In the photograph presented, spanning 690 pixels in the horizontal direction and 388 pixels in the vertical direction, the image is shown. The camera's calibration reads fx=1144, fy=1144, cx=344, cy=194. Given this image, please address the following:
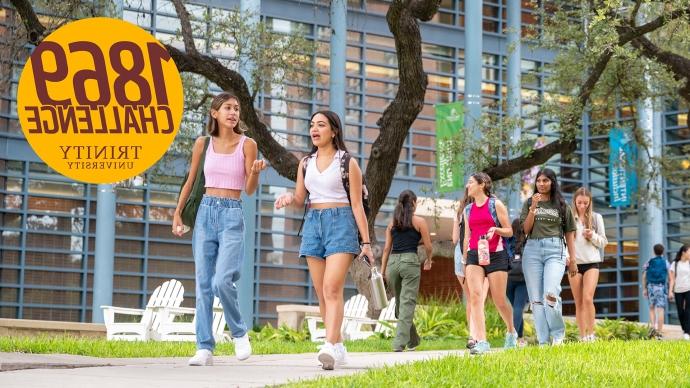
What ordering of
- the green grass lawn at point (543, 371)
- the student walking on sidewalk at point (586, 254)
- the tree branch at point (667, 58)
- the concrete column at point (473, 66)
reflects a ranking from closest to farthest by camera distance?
the green grass lawn at point (543, 371), the student walking on sidewalk at point (586, 254), the tree branch at point (667, 58), the concrete column at point (473, 66)

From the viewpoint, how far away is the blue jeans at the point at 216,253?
27.0ft

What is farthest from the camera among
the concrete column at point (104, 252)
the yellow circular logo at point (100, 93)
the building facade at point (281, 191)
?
the building facade at point (281, 191)

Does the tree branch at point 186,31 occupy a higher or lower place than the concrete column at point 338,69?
lower

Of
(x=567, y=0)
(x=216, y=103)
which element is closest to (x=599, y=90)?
(x=567, y=0)

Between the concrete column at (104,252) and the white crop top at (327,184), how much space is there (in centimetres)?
1567

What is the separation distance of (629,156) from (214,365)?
16.8 m

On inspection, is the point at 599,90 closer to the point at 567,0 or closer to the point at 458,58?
the point at 567,0

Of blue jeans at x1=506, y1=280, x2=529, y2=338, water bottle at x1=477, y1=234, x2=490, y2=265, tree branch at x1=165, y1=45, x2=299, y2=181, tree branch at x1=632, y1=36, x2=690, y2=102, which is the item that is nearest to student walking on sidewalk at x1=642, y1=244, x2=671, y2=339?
tree branch at x1=632, y1=36, x2=690, y2=102

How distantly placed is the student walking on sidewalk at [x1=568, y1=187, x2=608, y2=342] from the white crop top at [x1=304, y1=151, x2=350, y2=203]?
4.94 meters

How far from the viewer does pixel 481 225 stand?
36.5ft

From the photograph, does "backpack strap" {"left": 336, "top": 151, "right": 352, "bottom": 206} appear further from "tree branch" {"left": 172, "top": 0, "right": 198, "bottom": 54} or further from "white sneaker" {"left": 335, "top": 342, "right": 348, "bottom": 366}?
"tree branch" {"left": 172, "top": 0, "right": 198, "bottom": 54}

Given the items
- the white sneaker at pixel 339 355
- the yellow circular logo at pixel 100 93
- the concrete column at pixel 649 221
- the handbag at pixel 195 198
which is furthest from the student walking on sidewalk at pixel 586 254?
the concrete column at pixel 649 221

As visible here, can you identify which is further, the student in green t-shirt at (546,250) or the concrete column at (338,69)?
the concrete column at (338,69)

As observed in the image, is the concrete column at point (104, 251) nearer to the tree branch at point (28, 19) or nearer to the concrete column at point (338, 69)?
the concrete column at point (338, 69)
